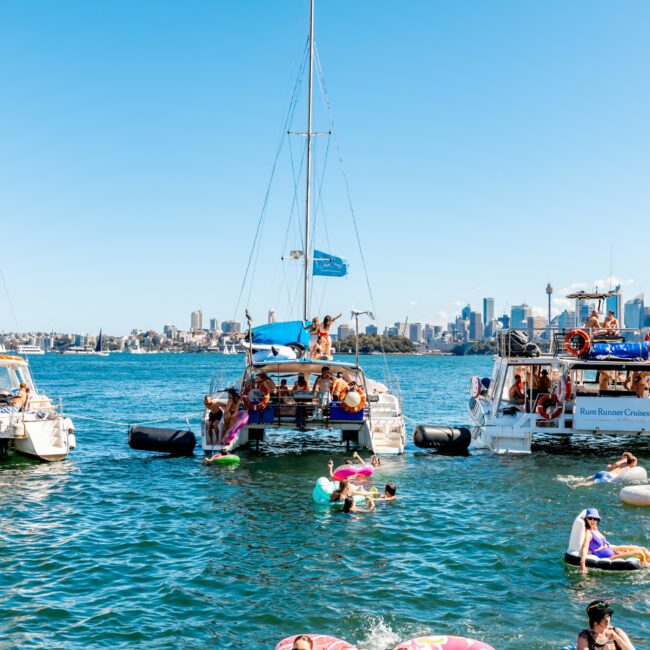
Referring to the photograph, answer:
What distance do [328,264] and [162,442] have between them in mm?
9366

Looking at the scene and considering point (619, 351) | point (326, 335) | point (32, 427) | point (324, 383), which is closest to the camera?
point (32, 427)

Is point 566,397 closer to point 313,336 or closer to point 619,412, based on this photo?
point 619,412

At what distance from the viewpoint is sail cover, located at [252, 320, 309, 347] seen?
26828 mm

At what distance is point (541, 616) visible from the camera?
11.2 meters

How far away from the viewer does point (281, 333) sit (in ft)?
88.6

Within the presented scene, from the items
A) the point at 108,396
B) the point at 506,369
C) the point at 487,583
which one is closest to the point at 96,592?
the point at 487,583

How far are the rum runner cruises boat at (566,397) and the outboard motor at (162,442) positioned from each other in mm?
10503

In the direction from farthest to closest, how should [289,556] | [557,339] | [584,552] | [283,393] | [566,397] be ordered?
1. [557,339]
2. [283,393]
3. [566,397]
4. [289,556]
5. [584,552]

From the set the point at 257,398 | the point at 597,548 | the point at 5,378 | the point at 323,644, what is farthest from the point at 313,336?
the point at 323,644

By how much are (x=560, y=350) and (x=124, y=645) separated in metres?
20.5

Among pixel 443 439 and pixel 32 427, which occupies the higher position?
pixel 32 427

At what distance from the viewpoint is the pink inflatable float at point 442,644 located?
9.27 m

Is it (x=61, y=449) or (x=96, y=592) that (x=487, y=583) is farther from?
(x=61, y=449)

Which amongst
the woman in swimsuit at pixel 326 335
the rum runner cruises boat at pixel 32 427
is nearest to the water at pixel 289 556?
the rum runner cruises boat at pixel 32 427
